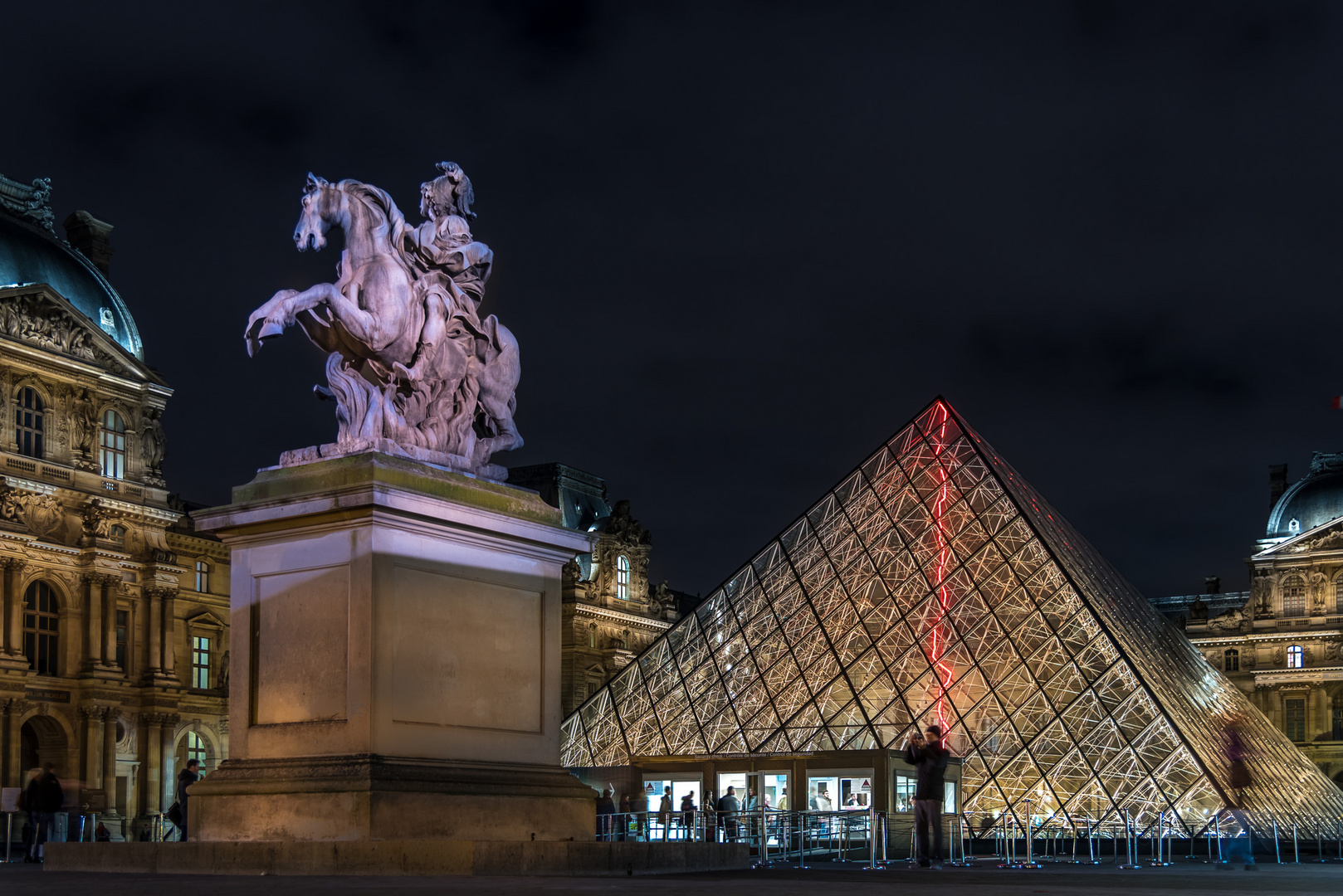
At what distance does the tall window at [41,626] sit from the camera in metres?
34.7

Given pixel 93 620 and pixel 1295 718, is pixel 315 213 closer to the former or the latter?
pixel 93 620

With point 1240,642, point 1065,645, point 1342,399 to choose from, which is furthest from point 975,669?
point 1240,642

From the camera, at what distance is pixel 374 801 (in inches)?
244

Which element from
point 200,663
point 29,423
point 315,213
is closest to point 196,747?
point 200,663

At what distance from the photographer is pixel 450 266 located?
24.6 feet

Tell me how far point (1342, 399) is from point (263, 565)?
105ft

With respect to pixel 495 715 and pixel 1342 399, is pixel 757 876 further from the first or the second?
pixel 1342 399

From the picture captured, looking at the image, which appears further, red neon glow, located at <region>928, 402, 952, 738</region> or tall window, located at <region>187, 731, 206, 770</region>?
tall window, located at <region>187, 731, 206, 770</region>

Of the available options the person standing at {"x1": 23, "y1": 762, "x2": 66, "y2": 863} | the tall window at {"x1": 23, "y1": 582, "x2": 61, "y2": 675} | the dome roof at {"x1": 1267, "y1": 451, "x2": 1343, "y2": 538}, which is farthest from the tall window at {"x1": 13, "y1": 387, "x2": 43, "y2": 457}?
the dome roof at {"x1": 1267, "y1": 451, "x2": 1343, "y2": 538}

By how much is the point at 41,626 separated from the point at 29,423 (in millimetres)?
4478

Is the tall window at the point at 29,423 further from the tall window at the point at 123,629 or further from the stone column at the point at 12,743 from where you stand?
the stone column at the point at 12,743

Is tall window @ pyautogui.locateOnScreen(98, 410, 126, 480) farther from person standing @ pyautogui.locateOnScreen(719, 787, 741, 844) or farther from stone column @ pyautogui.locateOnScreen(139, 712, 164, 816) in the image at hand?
person standing @ pyautogui.locateOnScreen(719, 787, 741, 844)

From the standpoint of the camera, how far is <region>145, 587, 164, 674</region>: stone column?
3731 centimetres

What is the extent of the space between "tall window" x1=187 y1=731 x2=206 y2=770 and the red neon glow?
19259mm
